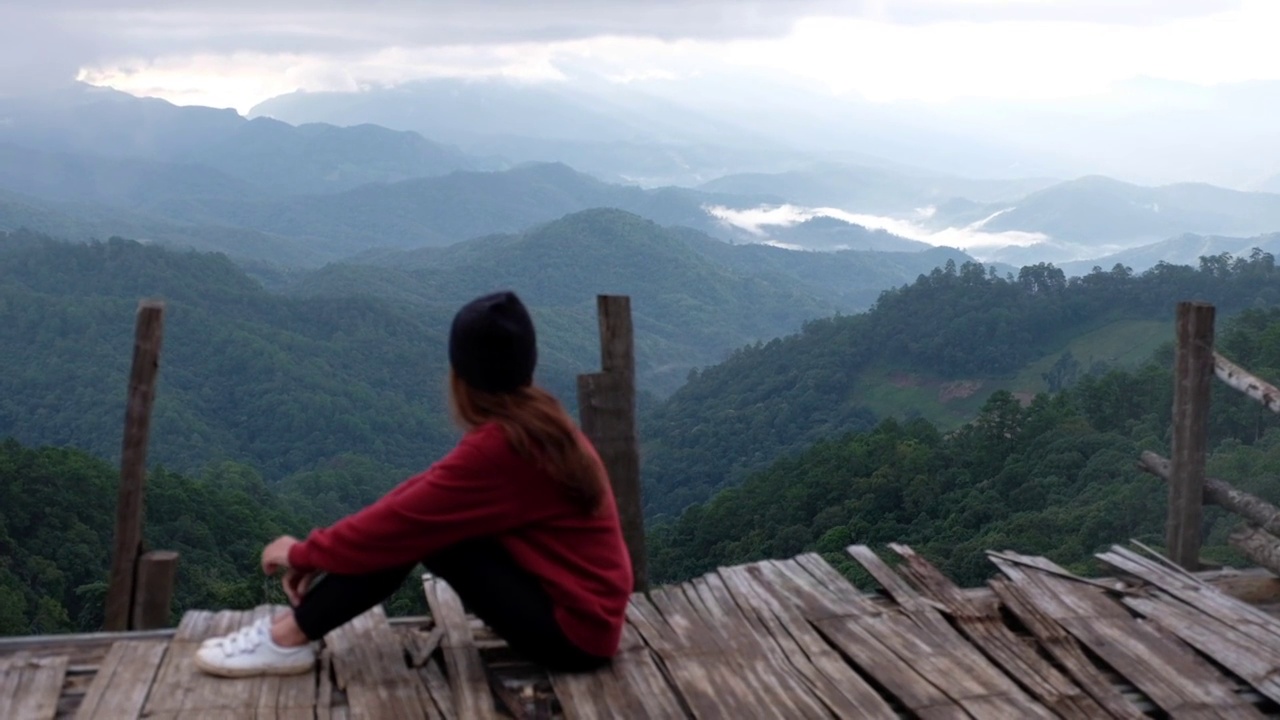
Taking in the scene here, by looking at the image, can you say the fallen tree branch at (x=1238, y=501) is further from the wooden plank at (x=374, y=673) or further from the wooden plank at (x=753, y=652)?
the wooden plank at (x=374, y=673)

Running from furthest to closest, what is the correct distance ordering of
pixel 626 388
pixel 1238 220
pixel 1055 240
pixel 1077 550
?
pixel 1238 220, pixel 1055 240, pixel 1077 550, pixel 626 388

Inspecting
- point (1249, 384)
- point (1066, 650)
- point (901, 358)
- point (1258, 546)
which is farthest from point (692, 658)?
point (901, 358)

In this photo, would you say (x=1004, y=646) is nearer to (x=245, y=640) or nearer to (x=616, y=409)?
(x=616, y=409)

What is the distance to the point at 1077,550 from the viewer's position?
15.0 meters

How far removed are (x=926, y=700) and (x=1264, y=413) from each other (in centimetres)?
2167

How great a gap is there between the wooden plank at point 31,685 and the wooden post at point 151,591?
50 centimetres

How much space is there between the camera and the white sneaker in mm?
3266

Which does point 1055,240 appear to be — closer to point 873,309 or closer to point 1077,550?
point 873,309

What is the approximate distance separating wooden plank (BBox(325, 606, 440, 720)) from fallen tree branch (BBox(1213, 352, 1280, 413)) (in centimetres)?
332

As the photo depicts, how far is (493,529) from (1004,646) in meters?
1.65

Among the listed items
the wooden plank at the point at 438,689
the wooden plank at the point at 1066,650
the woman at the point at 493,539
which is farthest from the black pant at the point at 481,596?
the wooden plank at the point at 1066,650

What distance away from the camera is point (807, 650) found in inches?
143

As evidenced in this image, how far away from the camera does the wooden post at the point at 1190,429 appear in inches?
190

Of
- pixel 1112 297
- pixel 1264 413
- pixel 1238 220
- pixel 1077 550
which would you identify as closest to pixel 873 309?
pixel 1112 297
